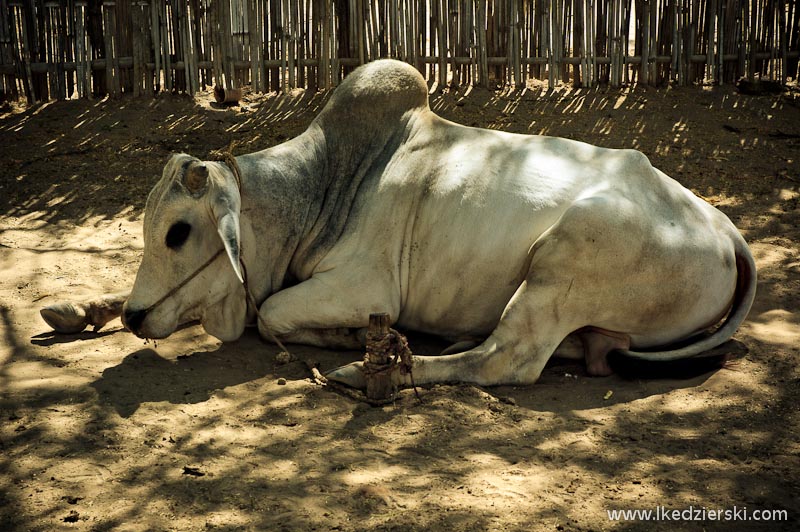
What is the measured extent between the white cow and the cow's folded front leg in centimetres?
40

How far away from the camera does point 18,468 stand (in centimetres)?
296

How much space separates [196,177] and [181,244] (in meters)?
0.29

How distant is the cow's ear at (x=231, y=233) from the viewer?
12.1 ft

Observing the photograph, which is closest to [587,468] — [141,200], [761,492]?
[761,492]

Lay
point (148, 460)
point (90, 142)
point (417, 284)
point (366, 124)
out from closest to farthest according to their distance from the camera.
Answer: point (148, 460) → point (417, 284) → point (366, 124) → point (90, 142)

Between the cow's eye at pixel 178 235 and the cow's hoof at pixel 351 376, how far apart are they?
Result: 0.86m

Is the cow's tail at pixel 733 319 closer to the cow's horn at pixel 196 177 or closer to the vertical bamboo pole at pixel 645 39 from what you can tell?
the cow's horn at pixel 196 177

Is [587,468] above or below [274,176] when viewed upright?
below

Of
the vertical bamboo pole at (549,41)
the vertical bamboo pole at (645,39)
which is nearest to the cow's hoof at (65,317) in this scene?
the vertical bamboo pole at (549,41)

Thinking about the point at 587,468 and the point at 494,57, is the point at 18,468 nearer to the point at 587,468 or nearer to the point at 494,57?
the point at 587,468

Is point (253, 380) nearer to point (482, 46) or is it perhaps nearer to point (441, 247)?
point (441, 247)

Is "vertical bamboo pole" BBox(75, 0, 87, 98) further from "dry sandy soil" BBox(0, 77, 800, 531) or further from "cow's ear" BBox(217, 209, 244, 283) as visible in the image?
"cow's ear" BBox(217, 209, 244, 283)

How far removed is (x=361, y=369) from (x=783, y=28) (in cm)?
544

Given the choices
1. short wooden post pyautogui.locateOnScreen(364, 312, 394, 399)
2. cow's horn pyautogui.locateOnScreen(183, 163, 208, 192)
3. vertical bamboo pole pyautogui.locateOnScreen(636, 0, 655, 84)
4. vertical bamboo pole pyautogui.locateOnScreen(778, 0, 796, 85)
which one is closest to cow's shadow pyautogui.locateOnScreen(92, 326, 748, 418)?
short wooden post pyautogui.locateOnScreen(364, 312, 394, 399)
